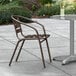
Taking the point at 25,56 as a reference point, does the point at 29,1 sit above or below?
below

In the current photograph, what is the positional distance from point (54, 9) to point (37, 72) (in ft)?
51.2

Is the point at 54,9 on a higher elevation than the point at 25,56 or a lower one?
lower

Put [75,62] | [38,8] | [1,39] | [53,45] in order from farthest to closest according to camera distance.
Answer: [38,8] < [1,39] < [53,45] < [75,62]

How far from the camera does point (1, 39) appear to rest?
38.7ft

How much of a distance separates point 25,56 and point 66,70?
174 cm

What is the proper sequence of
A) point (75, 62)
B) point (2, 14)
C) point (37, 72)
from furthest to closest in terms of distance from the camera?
1. point (2, 14)
2. point (75, 62)
3. point (37, 72)

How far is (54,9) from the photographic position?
22422mm

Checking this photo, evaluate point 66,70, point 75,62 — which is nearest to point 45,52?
point 75,62

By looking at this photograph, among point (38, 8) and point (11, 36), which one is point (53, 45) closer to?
point (11, 36)

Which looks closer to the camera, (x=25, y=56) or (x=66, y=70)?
(x=66, y=70)

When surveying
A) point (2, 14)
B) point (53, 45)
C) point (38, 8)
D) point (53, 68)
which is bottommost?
point (38, 8)

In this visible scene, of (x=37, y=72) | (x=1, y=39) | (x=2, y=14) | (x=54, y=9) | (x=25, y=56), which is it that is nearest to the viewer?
(x=37, y=72)

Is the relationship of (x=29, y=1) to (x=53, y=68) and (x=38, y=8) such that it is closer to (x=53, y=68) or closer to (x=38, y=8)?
(x=38, y=8)

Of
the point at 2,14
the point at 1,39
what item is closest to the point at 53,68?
the point at 1,39
